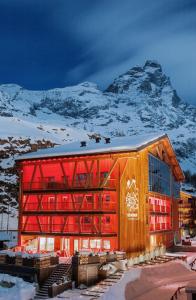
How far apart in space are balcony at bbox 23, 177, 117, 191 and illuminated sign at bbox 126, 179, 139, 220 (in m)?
1.65

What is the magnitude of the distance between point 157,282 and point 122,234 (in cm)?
634

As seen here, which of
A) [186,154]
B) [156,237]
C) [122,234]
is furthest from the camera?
[186,154]

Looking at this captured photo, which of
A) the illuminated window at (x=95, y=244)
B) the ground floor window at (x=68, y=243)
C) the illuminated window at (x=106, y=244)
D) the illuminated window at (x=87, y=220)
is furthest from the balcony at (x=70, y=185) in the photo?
the illuminated window at (x=95, y=244)

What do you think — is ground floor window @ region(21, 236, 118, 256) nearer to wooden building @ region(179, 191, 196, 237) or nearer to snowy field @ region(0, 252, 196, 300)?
snowy field @ region(0, 252, 196, 300)

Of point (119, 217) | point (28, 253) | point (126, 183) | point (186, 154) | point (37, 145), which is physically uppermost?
point (186, 154)

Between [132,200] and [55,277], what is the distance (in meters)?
11.1

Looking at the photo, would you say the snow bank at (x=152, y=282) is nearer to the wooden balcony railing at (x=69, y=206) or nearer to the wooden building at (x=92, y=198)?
the wooden building at (x=92, y=198)

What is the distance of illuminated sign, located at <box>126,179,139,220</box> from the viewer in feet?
122

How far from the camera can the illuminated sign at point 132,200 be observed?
37.2 metres

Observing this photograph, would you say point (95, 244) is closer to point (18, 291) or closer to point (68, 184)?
point (68, 184)

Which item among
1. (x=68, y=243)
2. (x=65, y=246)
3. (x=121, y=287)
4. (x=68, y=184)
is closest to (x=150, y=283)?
(x=121, y=287)

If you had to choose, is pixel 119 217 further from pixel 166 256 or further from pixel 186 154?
pixel 186 154

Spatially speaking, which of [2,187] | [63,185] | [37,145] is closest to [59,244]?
[63,185]

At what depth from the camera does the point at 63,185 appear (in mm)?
39781
